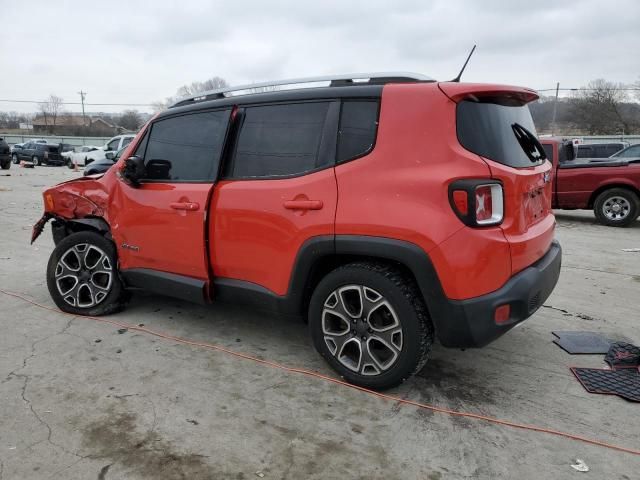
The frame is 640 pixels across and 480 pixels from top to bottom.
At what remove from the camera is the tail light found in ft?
8.50

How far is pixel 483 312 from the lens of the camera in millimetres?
2650

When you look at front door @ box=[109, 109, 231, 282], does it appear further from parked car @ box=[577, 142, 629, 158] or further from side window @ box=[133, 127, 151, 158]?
parked car @ box=[577, 142, 629, 158]

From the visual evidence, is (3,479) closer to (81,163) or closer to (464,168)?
(464,168)

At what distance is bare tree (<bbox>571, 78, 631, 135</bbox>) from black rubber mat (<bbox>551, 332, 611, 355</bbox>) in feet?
180

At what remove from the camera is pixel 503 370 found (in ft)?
11.0

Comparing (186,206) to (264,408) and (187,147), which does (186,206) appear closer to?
(187,147)

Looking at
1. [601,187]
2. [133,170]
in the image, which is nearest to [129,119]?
[601,187]

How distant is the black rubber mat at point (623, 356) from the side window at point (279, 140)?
246 cm

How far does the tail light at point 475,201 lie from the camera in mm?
2590

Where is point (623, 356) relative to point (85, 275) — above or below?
below

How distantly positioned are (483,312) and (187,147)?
2499 mm

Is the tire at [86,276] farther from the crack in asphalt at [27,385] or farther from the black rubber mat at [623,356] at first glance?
the black rubber mat at [623,356]

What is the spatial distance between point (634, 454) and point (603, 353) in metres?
1.31

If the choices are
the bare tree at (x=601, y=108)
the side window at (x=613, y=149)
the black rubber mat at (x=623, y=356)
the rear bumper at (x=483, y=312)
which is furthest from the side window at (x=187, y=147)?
the bare tree at (x=601, y=108)
